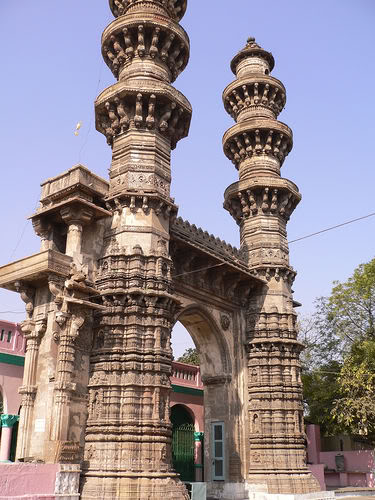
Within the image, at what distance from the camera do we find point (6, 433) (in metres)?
17.5

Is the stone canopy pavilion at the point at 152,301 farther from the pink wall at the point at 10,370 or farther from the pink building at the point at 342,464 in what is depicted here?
the pink building at the point at 342,464

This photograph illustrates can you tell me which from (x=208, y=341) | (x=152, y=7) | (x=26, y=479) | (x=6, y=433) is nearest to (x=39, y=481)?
(x=26, y=479)

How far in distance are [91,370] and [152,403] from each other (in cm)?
186

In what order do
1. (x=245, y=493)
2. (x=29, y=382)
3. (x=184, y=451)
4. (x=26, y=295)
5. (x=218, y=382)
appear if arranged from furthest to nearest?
(x=184, y=451) → (x=218, y=382) → (x=245, y=493) → (x=26, y=295) → (x=29, y=382)

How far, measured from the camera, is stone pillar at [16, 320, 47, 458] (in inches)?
533

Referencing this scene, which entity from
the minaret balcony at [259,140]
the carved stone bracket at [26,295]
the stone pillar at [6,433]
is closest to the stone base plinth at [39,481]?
the carved stone bracket at [26,295]

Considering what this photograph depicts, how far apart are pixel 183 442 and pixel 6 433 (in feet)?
25.6

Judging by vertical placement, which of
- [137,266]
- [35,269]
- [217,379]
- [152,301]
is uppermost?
[137,266]

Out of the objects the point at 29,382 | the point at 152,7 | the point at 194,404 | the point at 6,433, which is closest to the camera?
the point at 29,382

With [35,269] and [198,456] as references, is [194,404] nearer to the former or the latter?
[198,456]

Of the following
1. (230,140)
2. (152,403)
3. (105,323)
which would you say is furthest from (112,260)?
(230,140)

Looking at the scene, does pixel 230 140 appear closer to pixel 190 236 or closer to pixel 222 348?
pixel 190 236

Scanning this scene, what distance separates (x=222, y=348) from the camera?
20031 mm

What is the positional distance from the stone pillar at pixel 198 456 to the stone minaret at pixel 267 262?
13.4 ft
